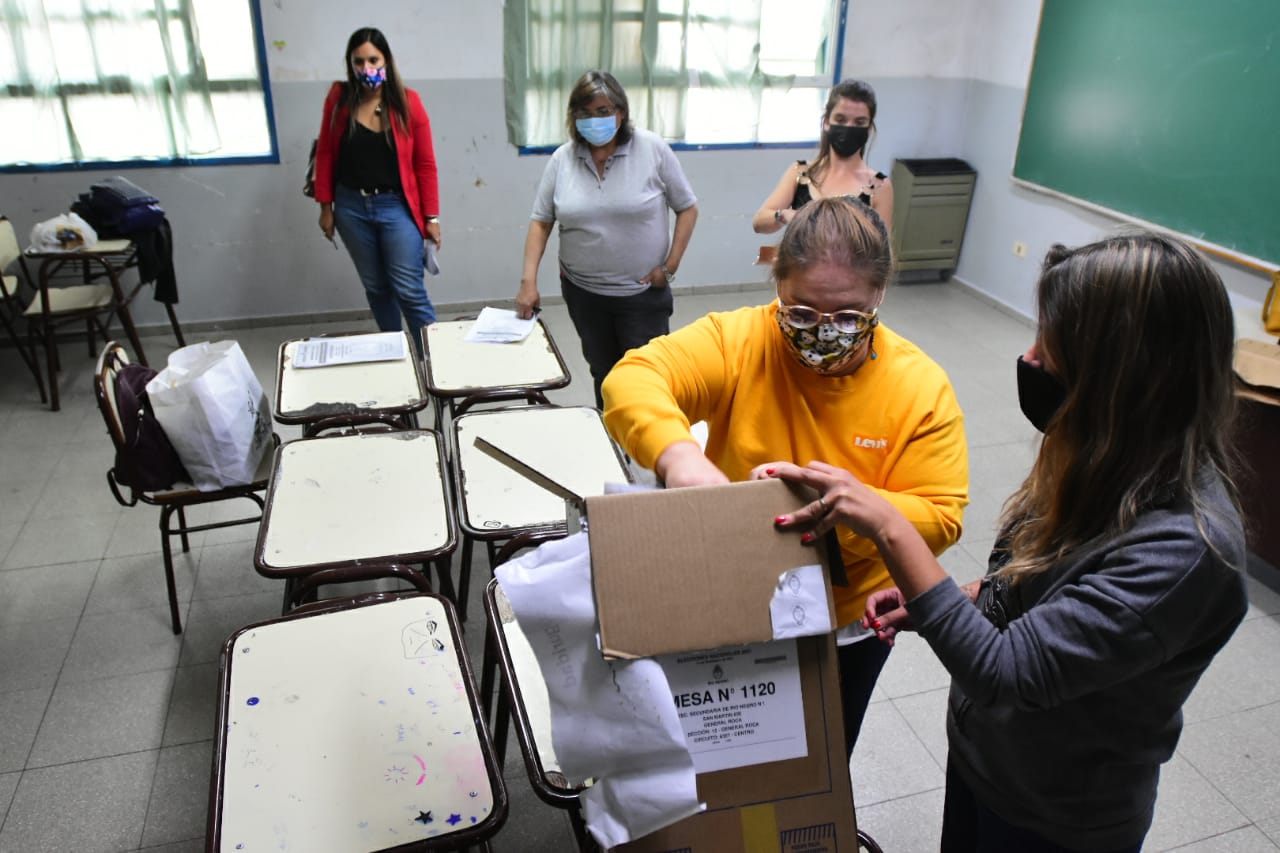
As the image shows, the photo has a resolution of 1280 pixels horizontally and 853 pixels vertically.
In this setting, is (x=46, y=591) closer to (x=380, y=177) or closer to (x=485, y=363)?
(x=485, y=363)

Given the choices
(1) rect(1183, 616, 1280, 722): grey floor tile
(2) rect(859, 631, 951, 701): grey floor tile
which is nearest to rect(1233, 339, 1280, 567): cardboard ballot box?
(1) rect(1183, 616, 1280, 722): grey floor tile

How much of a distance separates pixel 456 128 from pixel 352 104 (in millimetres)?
1272

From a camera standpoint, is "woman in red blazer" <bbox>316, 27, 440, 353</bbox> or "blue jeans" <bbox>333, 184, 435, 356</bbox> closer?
"woman in red blazer" <bbox>316, 27, 440, 353</bbox>

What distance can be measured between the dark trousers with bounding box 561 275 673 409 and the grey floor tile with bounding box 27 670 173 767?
176cm

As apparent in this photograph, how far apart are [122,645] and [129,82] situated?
10.1ft

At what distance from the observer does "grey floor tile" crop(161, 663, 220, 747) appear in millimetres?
2211

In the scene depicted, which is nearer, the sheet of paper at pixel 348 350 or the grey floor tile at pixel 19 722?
the grey floor tile at pixel 19 722

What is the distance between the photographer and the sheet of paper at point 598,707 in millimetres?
853

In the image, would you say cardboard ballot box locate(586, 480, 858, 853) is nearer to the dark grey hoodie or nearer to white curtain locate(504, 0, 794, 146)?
the dark grey hoodie

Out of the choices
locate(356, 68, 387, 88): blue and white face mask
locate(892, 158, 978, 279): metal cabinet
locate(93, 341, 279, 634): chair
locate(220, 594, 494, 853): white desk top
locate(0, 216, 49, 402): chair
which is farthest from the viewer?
locate(892, 158, 978, 279): metal cabinet

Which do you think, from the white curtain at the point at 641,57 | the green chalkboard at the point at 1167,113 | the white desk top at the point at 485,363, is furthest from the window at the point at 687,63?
the white desk top at the point at 485,363

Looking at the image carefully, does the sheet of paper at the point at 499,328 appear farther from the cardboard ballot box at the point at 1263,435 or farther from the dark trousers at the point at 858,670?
the cardboard ballot box at the point at 1263,435

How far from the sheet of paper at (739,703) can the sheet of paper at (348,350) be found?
82.5 inches

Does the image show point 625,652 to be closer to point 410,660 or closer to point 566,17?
point 410,660
